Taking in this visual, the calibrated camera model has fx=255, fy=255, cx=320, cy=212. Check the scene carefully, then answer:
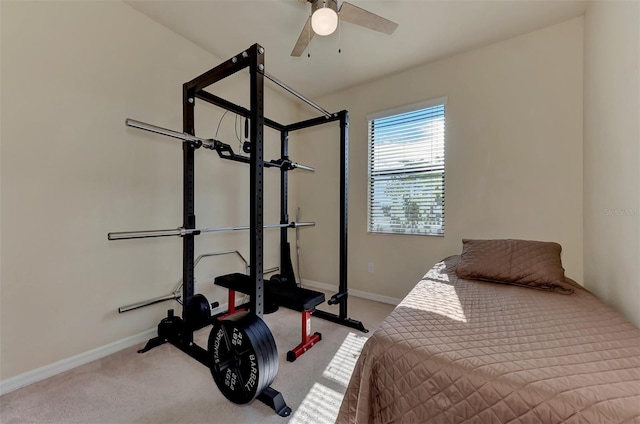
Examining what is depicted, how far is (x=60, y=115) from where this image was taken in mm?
1682

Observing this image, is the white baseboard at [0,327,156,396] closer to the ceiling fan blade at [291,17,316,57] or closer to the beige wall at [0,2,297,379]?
the beige wall at [0,2,297,379]

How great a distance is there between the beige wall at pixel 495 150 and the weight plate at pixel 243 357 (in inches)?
75.4

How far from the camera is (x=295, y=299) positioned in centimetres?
182

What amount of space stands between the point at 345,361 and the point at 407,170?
2.01 metres

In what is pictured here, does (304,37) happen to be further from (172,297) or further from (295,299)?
(172,297)

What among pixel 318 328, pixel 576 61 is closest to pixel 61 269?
pixel 318 328

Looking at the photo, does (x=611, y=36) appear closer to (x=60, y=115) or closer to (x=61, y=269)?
(x=60, y=115)

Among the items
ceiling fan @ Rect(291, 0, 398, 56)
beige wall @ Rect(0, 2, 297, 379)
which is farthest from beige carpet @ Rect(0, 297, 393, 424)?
ceiling fan @ Rect(291, 0, 398, 56)

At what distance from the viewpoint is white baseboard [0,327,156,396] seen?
1501 millimetres

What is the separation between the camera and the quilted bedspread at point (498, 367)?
2.24 ft

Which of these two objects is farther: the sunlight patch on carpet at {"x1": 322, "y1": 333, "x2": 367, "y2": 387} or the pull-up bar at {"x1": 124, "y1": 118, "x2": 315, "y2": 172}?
the sunlight patch on carpet at {"x1": 322, "y1": 333, "x2": 367, "y2": 387}

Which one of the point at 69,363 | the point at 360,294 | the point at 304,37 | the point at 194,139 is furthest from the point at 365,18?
the point at 69,363

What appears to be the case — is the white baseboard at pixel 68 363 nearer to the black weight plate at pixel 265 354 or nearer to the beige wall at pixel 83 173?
the beige wall at pixel 83 173

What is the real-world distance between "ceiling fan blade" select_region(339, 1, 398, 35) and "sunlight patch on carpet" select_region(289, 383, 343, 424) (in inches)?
90.7
